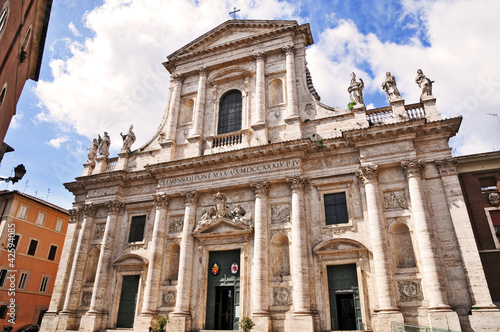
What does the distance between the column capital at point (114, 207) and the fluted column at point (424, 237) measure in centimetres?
1453

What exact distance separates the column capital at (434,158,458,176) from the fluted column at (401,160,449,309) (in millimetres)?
659

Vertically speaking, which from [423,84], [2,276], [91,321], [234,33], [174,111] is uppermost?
[234,33]

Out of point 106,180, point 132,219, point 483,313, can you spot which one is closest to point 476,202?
point 483,313

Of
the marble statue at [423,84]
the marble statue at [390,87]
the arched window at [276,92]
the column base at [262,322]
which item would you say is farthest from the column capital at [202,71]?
the column base at [262,322]

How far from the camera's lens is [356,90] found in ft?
58.4

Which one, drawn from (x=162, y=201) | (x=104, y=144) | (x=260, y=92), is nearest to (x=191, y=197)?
(x=162, y=201)

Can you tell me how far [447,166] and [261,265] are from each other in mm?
8689

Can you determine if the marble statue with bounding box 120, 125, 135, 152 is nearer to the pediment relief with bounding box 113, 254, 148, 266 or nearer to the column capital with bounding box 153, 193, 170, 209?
the column capital with bounding box 153, 193, 170, 209

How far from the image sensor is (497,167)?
16.5 meters

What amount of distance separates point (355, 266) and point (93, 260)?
13802mm

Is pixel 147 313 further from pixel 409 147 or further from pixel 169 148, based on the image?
pixel 409 147

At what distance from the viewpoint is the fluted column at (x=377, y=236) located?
13.4 meters

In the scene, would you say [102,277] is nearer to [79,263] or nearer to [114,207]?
[79,263]

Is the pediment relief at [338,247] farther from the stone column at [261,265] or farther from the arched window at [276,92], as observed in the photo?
the arched window at [276,92]
